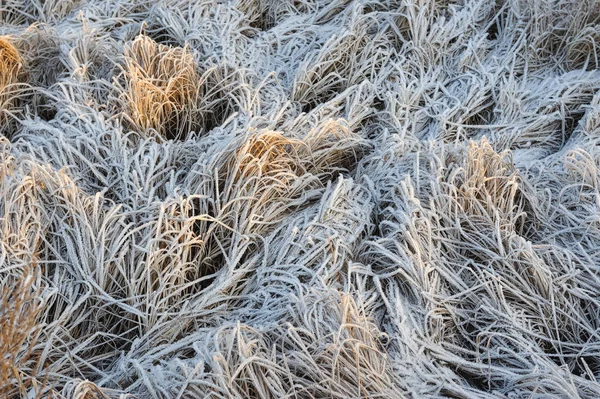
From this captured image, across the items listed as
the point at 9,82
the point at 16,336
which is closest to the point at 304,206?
the point at 16,336

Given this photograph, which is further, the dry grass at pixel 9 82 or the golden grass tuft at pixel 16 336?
the dry grass at pixel 9 82

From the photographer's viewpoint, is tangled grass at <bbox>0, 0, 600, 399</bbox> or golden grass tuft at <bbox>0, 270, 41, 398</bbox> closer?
golden grass tuft at <bbox>0, 270, 41, 398</bbox>

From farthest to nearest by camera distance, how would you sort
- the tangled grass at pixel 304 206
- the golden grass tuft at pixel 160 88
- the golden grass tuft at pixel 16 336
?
1. the golden grass tuft at pixel 160 88
2. the tangled grass at pixel 304 206
3. the golden grass tuft at pixel 16 336

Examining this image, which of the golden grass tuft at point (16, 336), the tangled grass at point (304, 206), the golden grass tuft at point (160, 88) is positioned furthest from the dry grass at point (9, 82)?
the golden grass tuft at point (16, 336)

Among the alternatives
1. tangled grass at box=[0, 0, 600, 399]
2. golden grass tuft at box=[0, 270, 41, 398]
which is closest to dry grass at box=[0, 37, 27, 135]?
tangled grass at box=[0, 0, 600, 399]

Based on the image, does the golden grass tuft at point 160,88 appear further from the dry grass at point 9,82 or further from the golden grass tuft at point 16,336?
the golden grass tuft at point 16,336

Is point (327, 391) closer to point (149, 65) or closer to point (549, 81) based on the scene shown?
point (149, 65)

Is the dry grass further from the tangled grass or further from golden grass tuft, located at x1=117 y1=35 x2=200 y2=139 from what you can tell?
golden grass tuft, located at x1=117 y1=35 x2=200 y2=139
